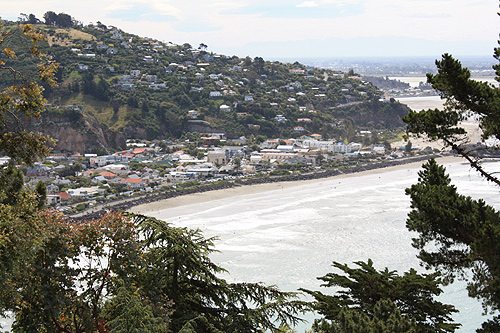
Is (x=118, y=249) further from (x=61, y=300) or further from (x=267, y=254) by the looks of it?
(x=267, y=254)

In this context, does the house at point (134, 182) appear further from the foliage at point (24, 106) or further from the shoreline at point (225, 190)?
the foliage at point (24, 106)

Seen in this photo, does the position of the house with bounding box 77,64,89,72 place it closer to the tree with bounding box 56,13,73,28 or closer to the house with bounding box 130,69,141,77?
the house with bounding box 130,69,141,77

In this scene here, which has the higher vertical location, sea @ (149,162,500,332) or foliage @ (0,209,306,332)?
foliage @ (0,209,306,332)

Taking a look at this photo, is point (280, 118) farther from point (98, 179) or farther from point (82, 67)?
point (98, 179)

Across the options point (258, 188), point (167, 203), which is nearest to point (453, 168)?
point (258, 188)

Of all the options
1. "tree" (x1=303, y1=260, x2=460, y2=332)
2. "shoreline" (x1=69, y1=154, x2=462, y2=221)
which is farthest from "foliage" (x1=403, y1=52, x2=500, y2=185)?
"shoreline" (x1=69, y1=154, x2=462, y2=221)

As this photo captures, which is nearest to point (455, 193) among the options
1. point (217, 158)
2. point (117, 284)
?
point (117, 284)
